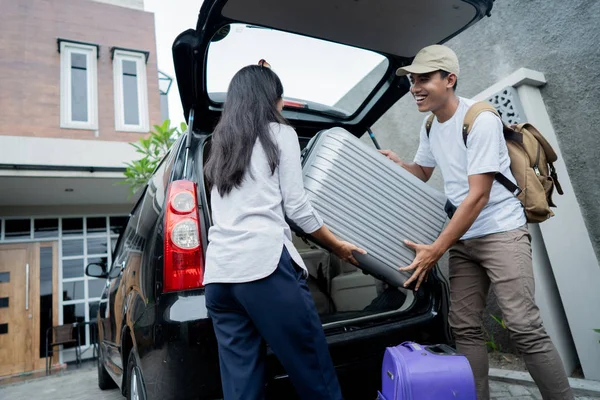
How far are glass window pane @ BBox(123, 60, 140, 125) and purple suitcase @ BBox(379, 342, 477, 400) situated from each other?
9.23 metres

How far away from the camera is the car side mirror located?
150 inches

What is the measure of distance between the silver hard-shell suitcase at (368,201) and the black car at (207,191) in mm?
319

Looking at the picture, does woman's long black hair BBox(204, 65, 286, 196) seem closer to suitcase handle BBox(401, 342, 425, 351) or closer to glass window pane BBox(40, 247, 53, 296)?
suitcase handle BBox(401, 342, 425, 351)

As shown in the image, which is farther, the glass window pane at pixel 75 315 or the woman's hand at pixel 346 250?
the glass window pane at pixel 75 315

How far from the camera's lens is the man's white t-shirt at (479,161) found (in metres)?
1.61

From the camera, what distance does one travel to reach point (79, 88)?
9.12m

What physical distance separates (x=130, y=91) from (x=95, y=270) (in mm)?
6869

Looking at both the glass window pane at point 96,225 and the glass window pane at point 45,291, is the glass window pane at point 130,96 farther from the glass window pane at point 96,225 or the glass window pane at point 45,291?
the glass window pane at point 45,291

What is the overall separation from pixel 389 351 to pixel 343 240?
45cm

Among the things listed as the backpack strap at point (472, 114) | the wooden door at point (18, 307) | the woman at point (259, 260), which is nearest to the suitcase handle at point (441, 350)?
the woman at point (259, 260)

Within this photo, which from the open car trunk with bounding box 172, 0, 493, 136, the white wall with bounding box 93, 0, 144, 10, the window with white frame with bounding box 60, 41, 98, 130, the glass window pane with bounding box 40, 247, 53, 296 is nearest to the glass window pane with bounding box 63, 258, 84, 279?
the glass window pane with bounding box 40, 247, 53, 296

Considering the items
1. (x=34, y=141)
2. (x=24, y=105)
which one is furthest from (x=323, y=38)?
(x=24, y=105)

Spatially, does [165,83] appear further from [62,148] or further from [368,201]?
[368,201]

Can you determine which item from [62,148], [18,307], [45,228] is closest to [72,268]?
[45,228]
